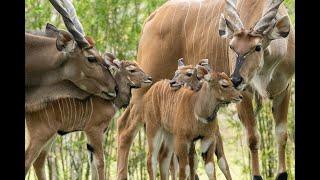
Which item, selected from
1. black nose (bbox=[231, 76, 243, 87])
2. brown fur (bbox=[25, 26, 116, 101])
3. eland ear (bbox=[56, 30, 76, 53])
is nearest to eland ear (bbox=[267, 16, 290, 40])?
black nose (bbox=[231, 76, 243, 87])

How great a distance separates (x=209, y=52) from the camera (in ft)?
19.4

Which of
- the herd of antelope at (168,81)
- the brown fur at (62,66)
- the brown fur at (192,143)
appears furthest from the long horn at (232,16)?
the brown fur at (62,66)

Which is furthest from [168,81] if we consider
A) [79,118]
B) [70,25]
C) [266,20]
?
[70,25]

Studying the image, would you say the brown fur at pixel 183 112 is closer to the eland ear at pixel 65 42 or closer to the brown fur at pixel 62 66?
the brown fur at pixel 62 66

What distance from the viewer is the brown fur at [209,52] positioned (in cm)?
538

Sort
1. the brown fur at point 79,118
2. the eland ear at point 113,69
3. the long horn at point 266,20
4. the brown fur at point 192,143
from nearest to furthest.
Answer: the brown fur at point 79,118
the eland ear at point 113,69
the brown fur at point 192,143
the long horn at point 266,20

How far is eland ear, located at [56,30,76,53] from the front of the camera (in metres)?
4.37

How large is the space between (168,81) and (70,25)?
119cm

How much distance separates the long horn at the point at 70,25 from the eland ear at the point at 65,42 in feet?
0.09

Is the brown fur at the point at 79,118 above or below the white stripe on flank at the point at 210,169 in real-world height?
above

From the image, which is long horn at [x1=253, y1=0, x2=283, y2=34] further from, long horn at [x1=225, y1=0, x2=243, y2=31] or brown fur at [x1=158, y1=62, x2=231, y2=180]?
brown fur at [x1=158, y1=62, x2=231, y2=180]

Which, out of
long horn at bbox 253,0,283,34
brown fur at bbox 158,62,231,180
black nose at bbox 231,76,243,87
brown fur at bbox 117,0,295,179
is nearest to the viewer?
black nose at bbox 231,76,243,87
